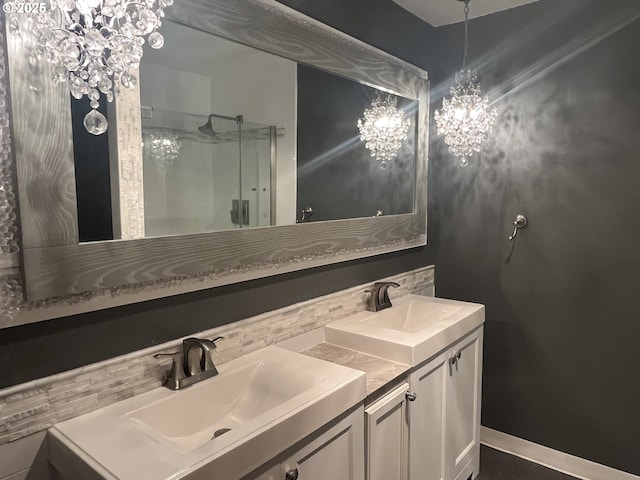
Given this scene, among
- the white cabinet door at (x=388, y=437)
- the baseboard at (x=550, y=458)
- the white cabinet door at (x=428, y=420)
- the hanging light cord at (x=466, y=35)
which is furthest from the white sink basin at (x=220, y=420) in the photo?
the hanging light cord at (x=466, y=35)

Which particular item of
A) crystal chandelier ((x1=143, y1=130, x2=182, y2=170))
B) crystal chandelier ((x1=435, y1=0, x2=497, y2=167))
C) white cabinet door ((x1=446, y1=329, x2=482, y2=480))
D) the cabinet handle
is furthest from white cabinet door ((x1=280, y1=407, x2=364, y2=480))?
crystal chandelier ((x1=435, y1=0, x2=497, y2=167))

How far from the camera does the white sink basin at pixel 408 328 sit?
5.96 feet

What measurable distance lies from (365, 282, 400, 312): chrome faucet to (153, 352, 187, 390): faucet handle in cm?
109

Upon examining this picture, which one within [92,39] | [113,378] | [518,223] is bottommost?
[113,378]

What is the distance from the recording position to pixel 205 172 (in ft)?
5.09

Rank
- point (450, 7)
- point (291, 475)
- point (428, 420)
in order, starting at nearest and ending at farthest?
point (291, 475) → point (428, 420) → point (450, 7)

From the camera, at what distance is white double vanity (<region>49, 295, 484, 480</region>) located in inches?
43.5

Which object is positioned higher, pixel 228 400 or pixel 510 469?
pixel 228 400

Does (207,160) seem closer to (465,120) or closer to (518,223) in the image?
(465,120)

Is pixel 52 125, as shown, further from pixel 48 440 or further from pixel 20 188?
pixel 48 440

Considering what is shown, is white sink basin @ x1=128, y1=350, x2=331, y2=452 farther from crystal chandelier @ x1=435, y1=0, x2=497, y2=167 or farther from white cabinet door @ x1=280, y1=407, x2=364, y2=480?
crystal chandelier @ x1=435, y1=0, x2=497, y2=167

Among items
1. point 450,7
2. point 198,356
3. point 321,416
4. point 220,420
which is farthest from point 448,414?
point 450,7

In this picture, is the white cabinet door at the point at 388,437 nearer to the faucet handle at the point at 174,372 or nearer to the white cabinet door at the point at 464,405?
the white cabinet door at the point at 464,405

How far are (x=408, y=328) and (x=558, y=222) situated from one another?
954mm
